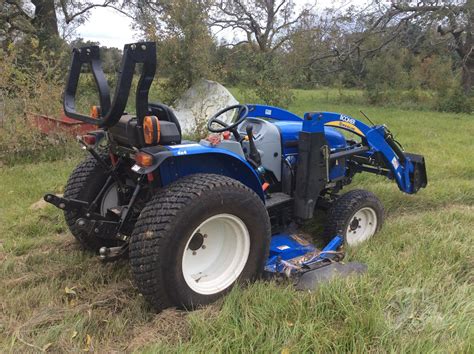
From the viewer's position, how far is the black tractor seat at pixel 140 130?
2.65 metres

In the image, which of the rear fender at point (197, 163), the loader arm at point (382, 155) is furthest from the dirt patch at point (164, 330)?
the loader arm at point (382, 155)

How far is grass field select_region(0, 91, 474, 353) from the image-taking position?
225 cm

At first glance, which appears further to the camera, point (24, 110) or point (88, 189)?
point (24, 110)

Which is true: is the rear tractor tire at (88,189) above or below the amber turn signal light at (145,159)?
below

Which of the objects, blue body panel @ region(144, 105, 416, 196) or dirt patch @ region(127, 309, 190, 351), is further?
blue body panel @ region(144, 105, 416, 196)

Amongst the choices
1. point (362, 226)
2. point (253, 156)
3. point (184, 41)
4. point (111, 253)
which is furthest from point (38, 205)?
point (184, 41)

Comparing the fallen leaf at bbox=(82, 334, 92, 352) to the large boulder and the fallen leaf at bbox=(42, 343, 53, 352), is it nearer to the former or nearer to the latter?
the fallen leaf at bbox=(42, 343, 53, 352)

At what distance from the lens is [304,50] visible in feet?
61.3

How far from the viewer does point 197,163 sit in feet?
9.32

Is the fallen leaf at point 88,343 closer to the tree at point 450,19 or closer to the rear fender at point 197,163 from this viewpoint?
the rear fender at point 197,163

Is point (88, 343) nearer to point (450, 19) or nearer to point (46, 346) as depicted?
point (46, 346)

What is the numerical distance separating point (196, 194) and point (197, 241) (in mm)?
399

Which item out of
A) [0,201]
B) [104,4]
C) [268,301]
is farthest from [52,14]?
[268,301]

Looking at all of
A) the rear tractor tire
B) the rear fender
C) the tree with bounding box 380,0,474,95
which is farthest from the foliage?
the tree with bounding box 380,0,474,95
